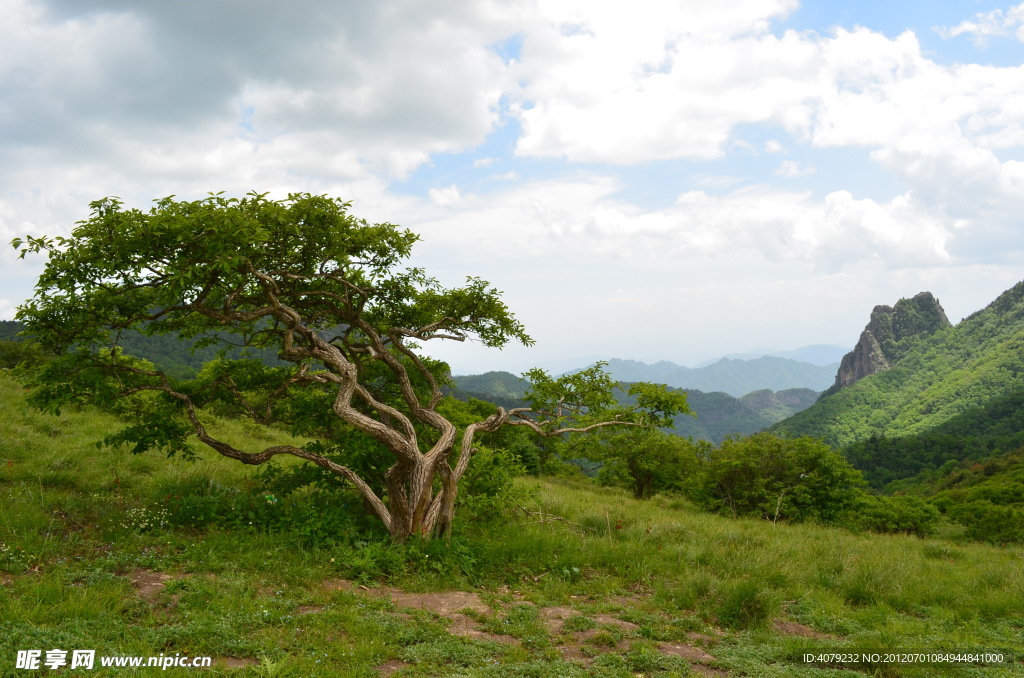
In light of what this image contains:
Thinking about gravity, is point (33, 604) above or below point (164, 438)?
below

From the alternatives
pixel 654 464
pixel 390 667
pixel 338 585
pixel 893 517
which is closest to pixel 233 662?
pixel 390 667

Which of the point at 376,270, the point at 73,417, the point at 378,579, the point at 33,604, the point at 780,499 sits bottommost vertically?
the point at 780,499

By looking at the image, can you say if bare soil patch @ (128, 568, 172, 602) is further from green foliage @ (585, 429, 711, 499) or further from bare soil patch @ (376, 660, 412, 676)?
green foliage @ (585, 429, 711, 499)

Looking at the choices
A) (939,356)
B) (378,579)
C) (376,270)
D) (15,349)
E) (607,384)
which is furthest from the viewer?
(939,356)

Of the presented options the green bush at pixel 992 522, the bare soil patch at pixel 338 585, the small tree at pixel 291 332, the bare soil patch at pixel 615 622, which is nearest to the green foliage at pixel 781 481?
the green bush at pixel 992 522

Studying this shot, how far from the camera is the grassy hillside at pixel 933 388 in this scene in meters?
148

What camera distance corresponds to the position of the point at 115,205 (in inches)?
300

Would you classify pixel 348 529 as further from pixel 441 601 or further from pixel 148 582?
pixel 148 582

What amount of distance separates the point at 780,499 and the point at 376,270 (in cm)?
2121

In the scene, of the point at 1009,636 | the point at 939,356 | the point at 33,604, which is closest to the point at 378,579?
the point at 33,604

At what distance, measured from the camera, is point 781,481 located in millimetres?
26391

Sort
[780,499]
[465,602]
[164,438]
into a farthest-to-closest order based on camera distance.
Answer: [780,499] → [164,438] → [465,602]

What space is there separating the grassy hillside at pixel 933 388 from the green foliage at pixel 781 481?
118 meters

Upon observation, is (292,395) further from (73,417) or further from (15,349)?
(15,349)
